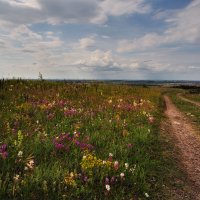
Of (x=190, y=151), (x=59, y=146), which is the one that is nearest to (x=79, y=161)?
(x=59, y=146)

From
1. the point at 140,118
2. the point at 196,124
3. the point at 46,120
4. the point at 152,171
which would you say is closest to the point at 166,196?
the point at 152,171

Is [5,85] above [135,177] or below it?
above

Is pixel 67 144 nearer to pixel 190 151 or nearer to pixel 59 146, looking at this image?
pixel 59 146

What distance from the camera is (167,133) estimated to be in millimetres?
13242

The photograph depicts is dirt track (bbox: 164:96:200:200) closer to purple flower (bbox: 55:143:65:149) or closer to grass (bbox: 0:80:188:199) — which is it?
grass (bbox: 0:80:188:199)

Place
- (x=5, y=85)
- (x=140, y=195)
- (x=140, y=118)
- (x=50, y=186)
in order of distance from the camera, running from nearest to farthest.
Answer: (x=50, y=186) → (x=140, y=195) → (x=140, y=118) → (x=5, y=85)

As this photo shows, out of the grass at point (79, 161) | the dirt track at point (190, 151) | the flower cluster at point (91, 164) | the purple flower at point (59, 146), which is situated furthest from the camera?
the purple flower at point (59, 146)

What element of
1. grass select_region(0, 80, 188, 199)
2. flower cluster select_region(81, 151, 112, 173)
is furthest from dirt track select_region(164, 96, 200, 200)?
flower cluster select_region(81, 151, 112, 173)

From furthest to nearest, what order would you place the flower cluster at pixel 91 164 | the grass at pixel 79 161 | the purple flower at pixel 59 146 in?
the purple flower at pixel 59 146 → the flower cluster at pixel 91 164 → the grass at pixel 79 161

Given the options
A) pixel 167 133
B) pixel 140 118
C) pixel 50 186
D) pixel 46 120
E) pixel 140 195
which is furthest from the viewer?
pixel 140 118

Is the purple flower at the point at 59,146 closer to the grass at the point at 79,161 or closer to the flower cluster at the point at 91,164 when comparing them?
the grass at the point at 79,161

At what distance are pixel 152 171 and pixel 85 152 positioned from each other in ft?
5.70

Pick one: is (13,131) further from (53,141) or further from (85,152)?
(85,152)

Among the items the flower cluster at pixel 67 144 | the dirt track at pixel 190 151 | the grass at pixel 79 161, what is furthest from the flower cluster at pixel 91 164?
the dirt track at pixel 190 151
